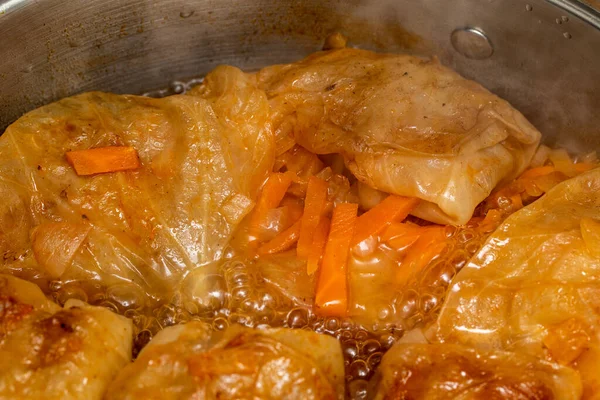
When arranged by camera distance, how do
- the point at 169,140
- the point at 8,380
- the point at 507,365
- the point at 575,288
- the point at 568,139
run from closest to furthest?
the point at 8,380, the point at 507,365, the point at 575,288, the point at 169,140, the point at 568,139

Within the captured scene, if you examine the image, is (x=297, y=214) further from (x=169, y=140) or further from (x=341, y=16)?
(x=341, y=16)

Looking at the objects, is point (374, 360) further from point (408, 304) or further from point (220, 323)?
point (220, 323)

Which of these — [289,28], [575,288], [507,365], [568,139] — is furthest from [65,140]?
[568,139]

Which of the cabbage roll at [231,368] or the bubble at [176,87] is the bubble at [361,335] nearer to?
the cabbage roll at [231,368]

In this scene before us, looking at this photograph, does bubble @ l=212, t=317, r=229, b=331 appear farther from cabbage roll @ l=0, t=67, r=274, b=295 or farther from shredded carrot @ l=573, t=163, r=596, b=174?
shredded carrot @ l=573, t=163, r=596, b=174

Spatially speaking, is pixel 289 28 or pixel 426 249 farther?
pixel 289 28

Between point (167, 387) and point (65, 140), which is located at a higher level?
point (65, 140)

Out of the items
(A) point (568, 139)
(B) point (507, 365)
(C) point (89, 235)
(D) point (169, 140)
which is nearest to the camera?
(B) point (507, 365)

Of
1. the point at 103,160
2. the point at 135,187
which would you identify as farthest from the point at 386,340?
the point at 103,160
